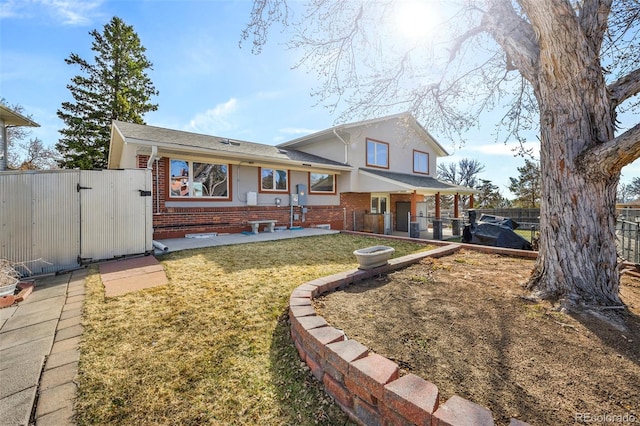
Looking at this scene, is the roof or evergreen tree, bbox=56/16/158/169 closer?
the roof

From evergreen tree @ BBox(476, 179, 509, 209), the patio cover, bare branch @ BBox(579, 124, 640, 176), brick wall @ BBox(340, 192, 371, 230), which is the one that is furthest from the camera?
evergreen tree @ BBox(476, 179, 509, 209)

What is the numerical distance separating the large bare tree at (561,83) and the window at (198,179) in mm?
5073

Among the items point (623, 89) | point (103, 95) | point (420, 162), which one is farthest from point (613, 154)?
point (103, 95)

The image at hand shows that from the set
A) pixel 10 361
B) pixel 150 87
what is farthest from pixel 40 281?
pixel 150 87

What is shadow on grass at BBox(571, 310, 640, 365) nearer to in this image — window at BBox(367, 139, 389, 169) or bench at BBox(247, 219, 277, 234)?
bench at BBox(247, 219, 277, 234)

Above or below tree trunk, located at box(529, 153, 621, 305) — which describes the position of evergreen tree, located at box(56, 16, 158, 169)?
above

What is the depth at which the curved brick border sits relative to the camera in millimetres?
1315

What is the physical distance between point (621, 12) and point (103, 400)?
24.8ft

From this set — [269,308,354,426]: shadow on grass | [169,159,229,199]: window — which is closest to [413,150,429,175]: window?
[169,159,229,199]: window

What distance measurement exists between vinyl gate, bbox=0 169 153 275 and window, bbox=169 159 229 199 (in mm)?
3011

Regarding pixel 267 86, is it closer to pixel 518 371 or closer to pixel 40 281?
pixel 40 281

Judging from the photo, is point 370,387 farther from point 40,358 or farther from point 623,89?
point 623,89

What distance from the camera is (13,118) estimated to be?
873 cm

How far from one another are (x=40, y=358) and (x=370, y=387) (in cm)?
266
